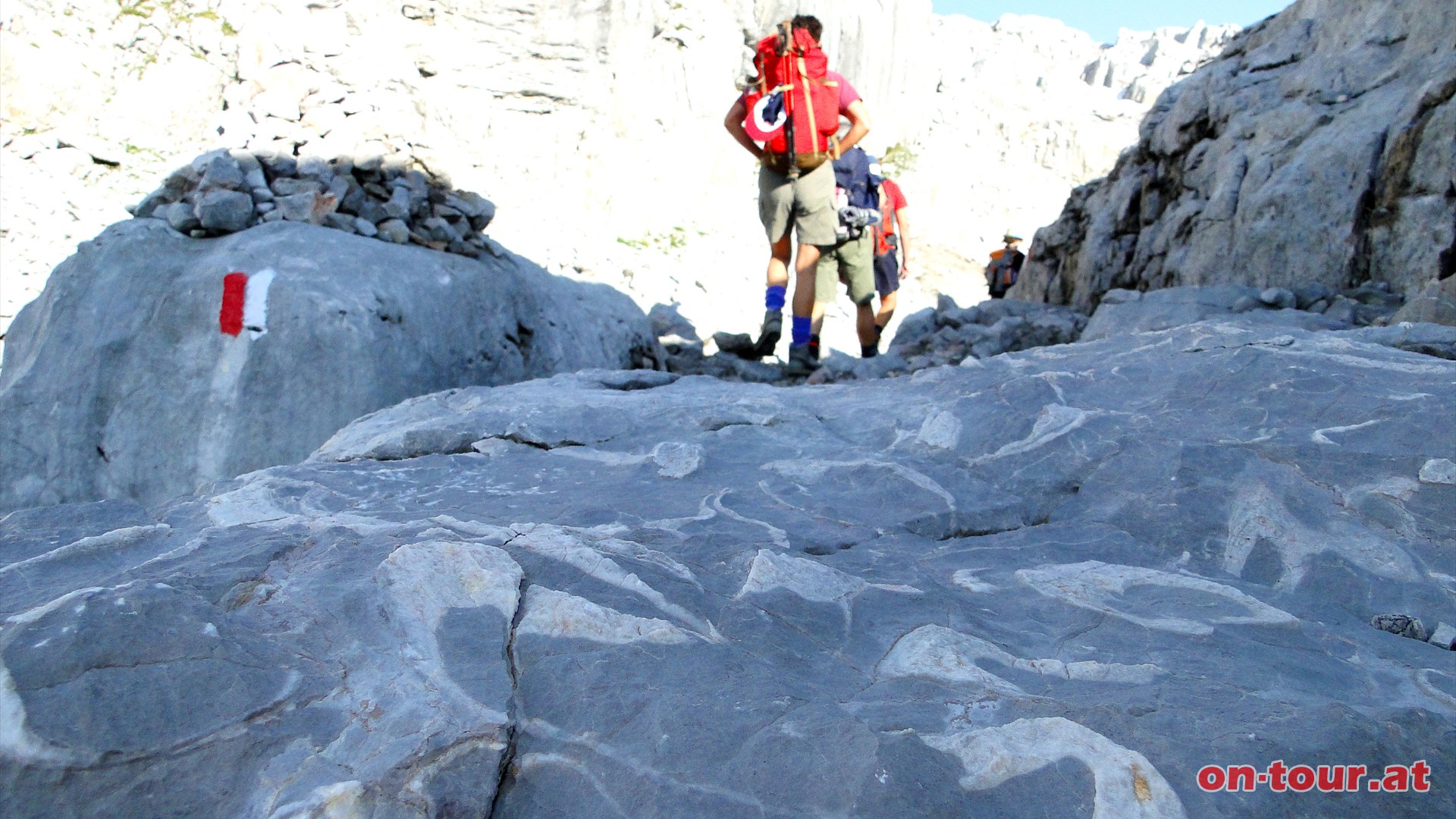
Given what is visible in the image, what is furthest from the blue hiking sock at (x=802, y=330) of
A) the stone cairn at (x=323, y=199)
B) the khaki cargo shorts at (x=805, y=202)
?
the stone cairn at (x=323, y=199)

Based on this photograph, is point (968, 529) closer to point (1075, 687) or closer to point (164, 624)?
point (1075, 687)

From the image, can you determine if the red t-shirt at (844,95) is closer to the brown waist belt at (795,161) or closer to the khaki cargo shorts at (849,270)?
the brown waist belt at (795,161)

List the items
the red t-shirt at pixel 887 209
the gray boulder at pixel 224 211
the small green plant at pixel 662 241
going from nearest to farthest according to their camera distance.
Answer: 1. the gray boulder at pixel 224 211
2. the red t-shirt at pixel 887 209
3. the small green plant at pixel 662 241

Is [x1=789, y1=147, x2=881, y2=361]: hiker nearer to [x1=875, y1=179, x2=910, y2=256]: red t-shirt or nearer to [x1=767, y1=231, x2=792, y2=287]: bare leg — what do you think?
[x1=767, y1=231, x2=792, y2=287]: bare leg

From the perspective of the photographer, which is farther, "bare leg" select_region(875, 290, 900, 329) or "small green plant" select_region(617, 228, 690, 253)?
"small green plant" select_region(617, 228, 690, 253)

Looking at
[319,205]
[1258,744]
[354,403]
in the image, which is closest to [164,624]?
[1258,744]

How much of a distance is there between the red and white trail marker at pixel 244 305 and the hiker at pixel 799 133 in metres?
2.71

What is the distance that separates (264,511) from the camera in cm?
211

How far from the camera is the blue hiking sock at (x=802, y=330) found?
19.1ft

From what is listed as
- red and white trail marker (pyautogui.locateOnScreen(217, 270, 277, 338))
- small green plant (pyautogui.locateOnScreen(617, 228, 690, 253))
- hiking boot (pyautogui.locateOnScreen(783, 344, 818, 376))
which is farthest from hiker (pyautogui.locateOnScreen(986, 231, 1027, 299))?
red and white trail marker (pyautogui.locateOnScreen(217, 270, 277, 338))

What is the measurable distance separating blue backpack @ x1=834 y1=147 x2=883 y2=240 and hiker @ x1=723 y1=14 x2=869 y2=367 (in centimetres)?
27

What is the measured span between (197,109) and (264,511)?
37.3 feet

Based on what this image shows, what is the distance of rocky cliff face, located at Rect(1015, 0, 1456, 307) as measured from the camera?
452 centimetres

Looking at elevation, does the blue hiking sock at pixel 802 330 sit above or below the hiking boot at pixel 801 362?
above
